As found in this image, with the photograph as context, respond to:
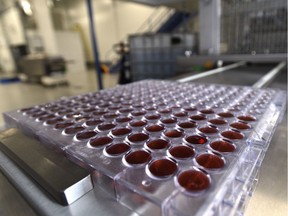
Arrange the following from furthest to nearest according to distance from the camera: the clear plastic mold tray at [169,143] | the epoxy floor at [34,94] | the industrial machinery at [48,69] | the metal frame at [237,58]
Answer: the industrial machinery at [48,69], the epoxy floor at [34,94], the metal frame at [237,58], the clear plastic mold tray at [169,143]

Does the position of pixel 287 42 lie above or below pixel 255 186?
above

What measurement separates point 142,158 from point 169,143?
3.6 inches

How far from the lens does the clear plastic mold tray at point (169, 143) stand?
Result: 348 mm

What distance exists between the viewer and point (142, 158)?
458 millimetres

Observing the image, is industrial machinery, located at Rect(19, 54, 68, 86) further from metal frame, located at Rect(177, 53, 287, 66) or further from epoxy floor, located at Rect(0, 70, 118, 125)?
metal frame, located at Rect(177, 53, 287, 66)

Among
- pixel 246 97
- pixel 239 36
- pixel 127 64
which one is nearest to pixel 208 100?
pixel 246 97

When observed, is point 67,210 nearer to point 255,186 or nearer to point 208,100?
point 255,186

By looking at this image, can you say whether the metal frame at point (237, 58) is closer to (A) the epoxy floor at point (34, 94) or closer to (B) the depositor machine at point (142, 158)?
(B) the depositor machine at point (142, 158)

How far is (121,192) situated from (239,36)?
253 centimetres

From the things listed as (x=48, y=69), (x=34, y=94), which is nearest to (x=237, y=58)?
Answer: (x=34, y=94)

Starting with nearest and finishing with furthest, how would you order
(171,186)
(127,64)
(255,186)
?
(171,186) → (255,186) → (127,64)

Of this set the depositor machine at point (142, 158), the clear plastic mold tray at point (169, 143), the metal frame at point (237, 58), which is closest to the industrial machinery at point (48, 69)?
the metal frame at point (237, 58)

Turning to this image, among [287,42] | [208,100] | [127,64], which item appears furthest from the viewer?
[127,64]

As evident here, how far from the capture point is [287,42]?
2.12 metres
